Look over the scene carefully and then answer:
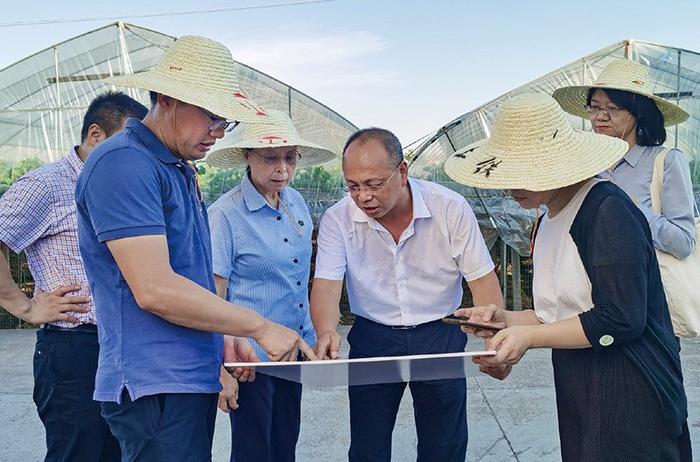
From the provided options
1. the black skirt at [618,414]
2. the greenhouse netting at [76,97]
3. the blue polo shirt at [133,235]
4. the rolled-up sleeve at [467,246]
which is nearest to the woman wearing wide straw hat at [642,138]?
the rolled-up sleeve at [467,246]

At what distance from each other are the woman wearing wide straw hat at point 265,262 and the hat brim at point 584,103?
128 cm

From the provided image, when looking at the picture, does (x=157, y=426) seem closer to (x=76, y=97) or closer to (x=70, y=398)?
(x=70, y=398)

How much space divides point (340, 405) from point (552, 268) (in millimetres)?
3298

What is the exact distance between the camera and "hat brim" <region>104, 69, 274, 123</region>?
6.05 ft

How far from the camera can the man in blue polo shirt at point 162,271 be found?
171 centimetres

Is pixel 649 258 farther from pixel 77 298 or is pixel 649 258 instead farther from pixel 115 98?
pixel 115 98

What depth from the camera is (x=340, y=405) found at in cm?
507

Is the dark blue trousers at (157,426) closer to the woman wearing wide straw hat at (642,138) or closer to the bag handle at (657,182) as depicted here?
the woman wearing wide straw hat at (642,138)

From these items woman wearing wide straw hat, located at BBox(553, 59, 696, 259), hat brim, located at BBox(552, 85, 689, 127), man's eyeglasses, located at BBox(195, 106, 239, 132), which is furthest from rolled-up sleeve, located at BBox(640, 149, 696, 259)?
man's eyeglasses, located at BBox(195, 106, 239, 132)

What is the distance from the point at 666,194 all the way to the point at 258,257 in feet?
5.28

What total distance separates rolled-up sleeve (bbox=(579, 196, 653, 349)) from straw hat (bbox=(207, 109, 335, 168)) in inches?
51.7

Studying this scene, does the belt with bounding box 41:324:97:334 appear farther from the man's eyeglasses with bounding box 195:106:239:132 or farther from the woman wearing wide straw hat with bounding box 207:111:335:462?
the man's eyeglasses with bounding box 195:106:239:132

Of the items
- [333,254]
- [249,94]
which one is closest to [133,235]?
[333,254]

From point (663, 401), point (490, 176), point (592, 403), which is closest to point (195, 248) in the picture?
point (490, 176)
